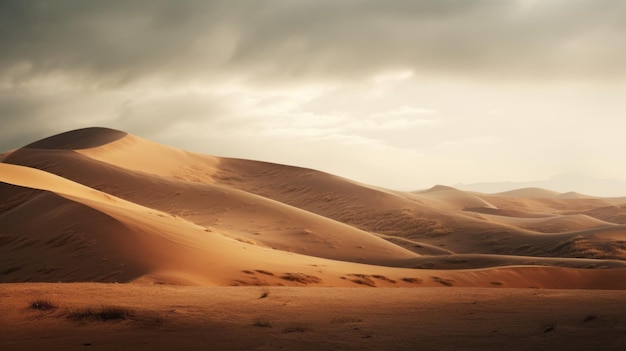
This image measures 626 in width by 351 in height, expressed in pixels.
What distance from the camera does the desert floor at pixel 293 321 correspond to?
24.0 ft

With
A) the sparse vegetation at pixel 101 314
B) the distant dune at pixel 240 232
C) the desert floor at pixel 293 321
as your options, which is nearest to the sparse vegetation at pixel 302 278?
the distant dune at pixel 240 232

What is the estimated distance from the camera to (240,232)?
3366 centimetres

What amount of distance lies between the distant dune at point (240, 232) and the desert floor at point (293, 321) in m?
4.53

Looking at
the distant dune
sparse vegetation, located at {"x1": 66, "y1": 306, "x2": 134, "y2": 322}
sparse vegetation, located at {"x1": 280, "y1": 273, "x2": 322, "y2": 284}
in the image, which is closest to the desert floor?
sparse vegetation, located at {"x1": 66, "y1": 306, "x2": 134, "y2": 322}

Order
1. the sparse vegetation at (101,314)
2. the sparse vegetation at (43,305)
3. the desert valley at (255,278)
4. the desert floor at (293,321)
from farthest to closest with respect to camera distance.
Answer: the sparse vegetation at (43,305) → the sparse vegetation at (101,314) → the desert valley at (255,278) → the desert floor at (293,321)

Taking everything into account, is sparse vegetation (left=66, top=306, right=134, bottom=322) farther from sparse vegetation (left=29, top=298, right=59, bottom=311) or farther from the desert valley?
sparse vegetation (left=29, top=298, right=59, bottom=311)

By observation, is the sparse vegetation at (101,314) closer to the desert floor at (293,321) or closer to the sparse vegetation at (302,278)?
the desert floor at (293,321)

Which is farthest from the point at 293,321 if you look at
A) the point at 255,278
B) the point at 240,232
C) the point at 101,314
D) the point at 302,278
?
the point at 240,232

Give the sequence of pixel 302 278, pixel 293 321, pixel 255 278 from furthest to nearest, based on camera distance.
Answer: pixel 302 278
pixel 255 278
pixel 293 321

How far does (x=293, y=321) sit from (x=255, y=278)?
27.0 feet

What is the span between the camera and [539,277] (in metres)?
22.4

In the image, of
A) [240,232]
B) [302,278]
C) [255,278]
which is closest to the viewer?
[255,278]

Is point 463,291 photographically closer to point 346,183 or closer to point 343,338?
point 343,338

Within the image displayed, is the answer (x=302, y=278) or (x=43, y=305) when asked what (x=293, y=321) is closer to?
(x=43, y=305)
